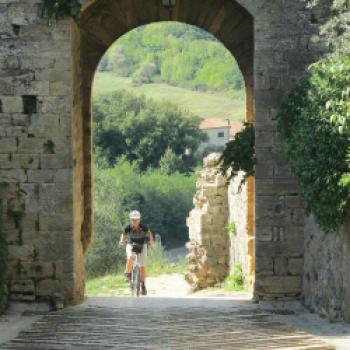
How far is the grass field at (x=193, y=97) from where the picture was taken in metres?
76.1

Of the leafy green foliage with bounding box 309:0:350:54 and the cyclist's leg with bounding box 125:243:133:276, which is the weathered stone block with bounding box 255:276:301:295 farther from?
the leafy green foliage with bounding box 309:0:350:54

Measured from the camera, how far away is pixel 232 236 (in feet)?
51.5

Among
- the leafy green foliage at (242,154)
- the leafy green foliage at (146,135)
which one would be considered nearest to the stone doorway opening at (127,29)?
the leafy green foliage at (242,154)

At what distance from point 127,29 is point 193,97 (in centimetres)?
6774

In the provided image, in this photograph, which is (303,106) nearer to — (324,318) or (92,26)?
(324,318)

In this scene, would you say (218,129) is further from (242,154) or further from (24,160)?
(24,160)

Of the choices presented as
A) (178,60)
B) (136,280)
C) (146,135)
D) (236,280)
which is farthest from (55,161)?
(178,60)

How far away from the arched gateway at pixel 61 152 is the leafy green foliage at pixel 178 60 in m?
70.3

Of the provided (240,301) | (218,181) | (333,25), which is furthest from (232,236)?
(333,25)

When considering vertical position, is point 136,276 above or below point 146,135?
below

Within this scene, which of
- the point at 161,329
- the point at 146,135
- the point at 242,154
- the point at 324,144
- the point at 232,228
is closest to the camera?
the point at 324,144

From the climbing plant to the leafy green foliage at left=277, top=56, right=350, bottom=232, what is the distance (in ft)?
9.22

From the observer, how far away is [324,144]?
787 centimetres

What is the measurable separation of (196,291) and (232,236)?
1489 millimetres
